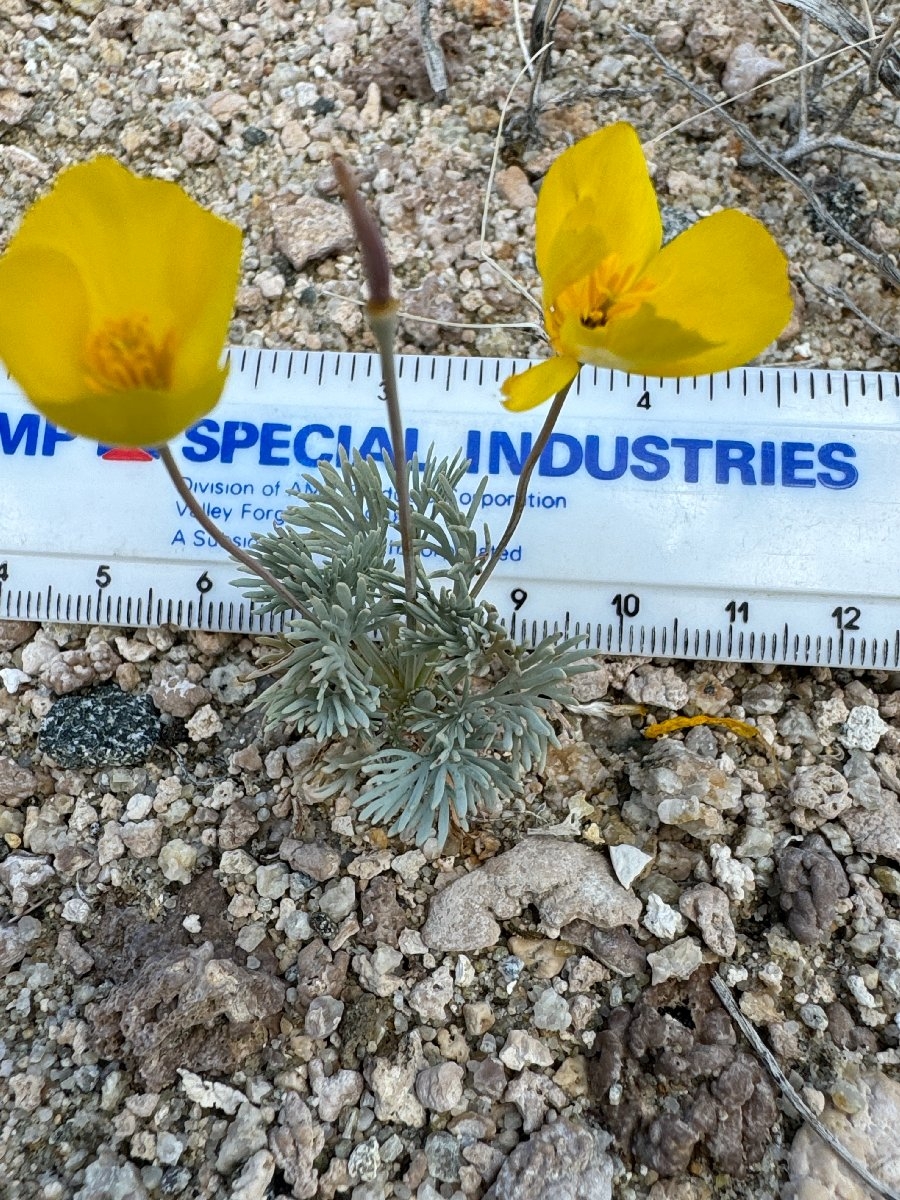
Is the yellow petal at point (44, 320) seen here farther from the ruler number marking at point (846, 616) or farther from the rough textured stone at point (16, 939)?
the ruler number marking at point (846, 616)

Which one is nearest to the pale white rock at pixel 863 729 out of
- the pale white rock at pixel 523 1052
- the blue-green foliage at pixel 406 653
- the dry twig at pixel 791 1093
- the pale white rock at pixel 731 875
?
the pale white rock at pixel 731 875

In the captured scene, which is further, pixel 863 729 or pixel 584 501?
pixel 584 501

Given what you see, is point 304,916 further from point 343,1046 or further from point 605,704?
point 605,704

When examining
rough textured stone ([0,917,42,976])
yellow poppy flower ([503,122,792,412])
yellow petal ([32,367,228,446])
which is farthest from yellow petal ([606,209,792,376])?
rough textured stone ([0,917,42,976])

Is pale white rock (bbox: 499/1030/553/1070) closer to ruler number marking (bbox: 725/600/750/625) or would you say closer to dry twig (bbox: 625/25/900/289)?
ruler number marking (bbox: 725/600/750/625)

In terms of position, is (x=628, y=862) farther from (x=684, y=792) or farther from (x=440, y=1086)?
(x=440, y=1086)

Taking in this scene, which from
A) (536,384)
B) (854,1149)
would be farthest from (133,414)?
(854,1149)
